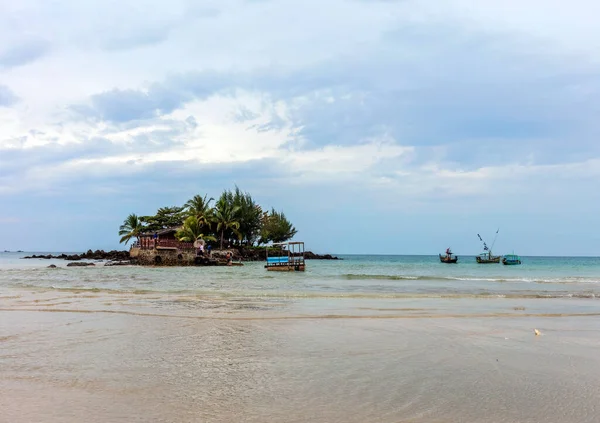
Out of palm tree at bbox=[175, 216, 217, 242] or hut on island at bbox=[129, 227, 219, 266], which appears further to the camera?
palm tree at bbox=[175, 216, 217, 242]

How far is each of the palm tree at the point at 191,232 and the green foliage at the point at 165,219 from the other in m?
13.8

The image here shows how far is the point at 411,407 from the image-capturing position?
5547 millimetres

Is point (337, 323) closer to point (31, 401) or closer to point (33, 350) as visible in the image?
point (33, 350)

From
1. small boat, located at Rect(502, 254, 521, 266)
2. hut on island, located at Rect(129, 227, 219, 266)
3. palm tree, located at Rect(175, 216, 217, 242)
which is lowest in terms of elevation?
small boat, located at Rect(502, 254, 521, 266)

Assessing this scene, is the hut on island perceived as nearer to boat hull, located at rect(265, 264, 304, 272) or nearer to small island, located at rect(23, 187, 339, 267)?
small island, located at rect(23, 187, 339, 267)

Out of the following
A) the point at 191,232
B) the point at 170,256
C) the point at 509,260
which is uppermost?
the point at 191,232

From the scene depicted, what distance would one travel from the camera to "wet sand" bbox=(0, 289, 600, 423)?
213 inches

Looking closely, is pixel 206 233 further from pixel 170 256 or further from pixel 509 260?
pixel 509 260

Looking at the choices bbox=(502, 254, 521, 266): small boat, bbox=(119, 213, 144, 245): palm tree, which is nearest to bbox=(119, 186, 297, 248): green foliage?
bbox=(119, 213, 144, 245): palm tree

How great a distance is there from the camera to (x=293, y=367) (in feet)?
24.1

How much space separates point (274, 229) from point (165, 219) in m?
22.1

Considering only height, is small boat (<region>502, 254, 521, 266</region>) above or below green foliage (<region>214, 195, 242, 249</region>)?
below

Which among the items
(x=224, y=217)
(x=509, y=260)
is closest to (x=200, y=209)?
(x=224, y=217)

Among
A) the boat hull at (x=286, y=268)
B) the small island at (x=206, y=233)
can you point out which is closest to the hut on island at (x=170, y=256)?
the small island at (x=206, y=233)
